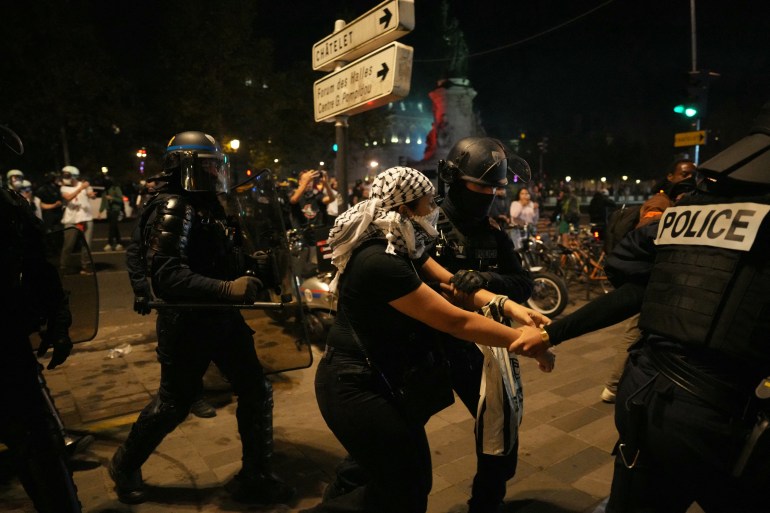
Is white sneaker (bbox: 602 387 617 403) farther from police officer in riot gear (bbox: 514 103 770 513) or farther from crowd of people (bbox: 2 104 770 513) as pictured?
police officer in riot gear (bbox: 514 103 770 513)

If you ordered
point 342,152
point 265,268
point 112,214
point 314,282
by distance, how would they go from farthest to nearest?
point 112,214, point 314,282, point 342,152, point 265,268

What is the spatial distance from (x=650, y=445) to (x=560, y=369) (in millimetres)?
3496

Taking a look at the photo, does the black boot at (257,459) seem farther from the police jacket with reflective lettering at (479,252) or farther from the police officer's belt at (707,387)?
the police officer's belt at (707,387)

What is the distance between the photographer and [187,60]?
2456 cm

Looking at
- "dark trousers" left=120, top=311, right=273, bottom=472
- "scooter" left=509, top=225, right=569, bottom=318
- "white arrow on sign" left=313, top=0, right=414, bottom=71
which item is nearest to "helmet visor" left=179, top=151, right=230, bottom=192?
"dark trousers" left=120, top=311, right=273, bottom=472

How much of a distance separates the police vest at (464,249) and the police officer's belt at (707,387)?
3.99 ft

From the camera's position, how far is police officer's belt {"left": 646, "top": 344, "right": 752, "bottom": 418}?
164 centimetres

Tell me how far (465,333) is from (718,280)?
88 cm

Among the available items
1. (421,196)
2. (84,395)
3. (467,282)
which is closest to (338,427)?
(467,282)

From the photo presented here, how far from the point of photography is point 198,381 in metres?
2.88

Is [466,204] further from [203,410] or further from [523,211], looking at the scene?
[523,211]

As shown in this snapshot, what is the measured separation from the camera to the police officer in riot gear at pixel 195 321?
2.73m

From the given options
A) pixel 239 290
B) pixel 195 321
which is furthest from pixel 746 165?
pixel 195 321

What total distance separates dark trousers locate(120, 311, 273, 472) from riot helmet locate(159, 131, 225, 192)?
0.72 metres
